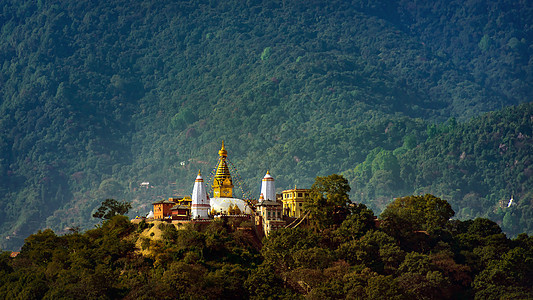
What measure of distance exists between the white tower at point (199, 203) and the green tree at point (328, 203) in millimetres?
8901

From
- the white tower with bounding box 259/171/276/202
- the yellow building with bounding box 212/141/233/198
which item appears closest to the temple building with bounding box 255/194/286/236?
the white tower with bounding box 259/171/276/202

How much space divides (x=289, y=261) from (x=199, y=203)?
10141 mm

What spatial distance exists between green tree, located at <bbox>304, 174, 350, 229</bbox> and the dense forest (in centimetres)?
10

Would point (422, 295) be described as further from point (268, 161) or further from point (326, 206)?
point (268, 161)

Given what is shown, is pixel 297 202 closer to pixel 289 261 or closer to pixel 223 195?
pixel 223 195

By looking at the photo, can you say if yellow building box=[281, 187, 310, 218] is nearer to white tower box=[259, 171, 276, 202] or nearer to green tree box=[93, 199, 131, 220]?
Result: white tower box=[259, 171, 276, 202]

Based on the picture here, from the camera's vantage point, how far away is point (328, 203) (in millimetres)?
86375

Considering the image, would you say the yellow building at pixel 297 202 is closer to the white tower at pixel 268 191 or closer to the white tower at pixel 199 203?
the white tower at pixel 268 191

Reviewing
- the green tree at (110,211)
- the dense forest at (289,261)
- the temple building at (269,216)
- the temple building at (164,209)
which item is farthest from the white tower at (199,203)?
the green tree at (110,211)

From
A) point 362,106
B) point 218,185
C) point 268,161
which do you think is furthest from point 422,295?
point 362,106

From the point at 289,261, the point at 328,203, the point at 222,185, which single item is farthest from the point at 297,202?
the point at 289,261

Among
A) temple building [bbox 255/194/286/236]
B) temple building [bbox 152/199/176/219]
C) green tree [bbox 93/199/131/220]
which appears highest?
green tree [bbox 93/199/131/220]

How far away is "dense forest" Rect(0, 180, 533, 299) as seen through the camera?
76688mm

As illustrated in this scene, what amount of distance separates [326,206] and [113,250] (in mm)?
18757
